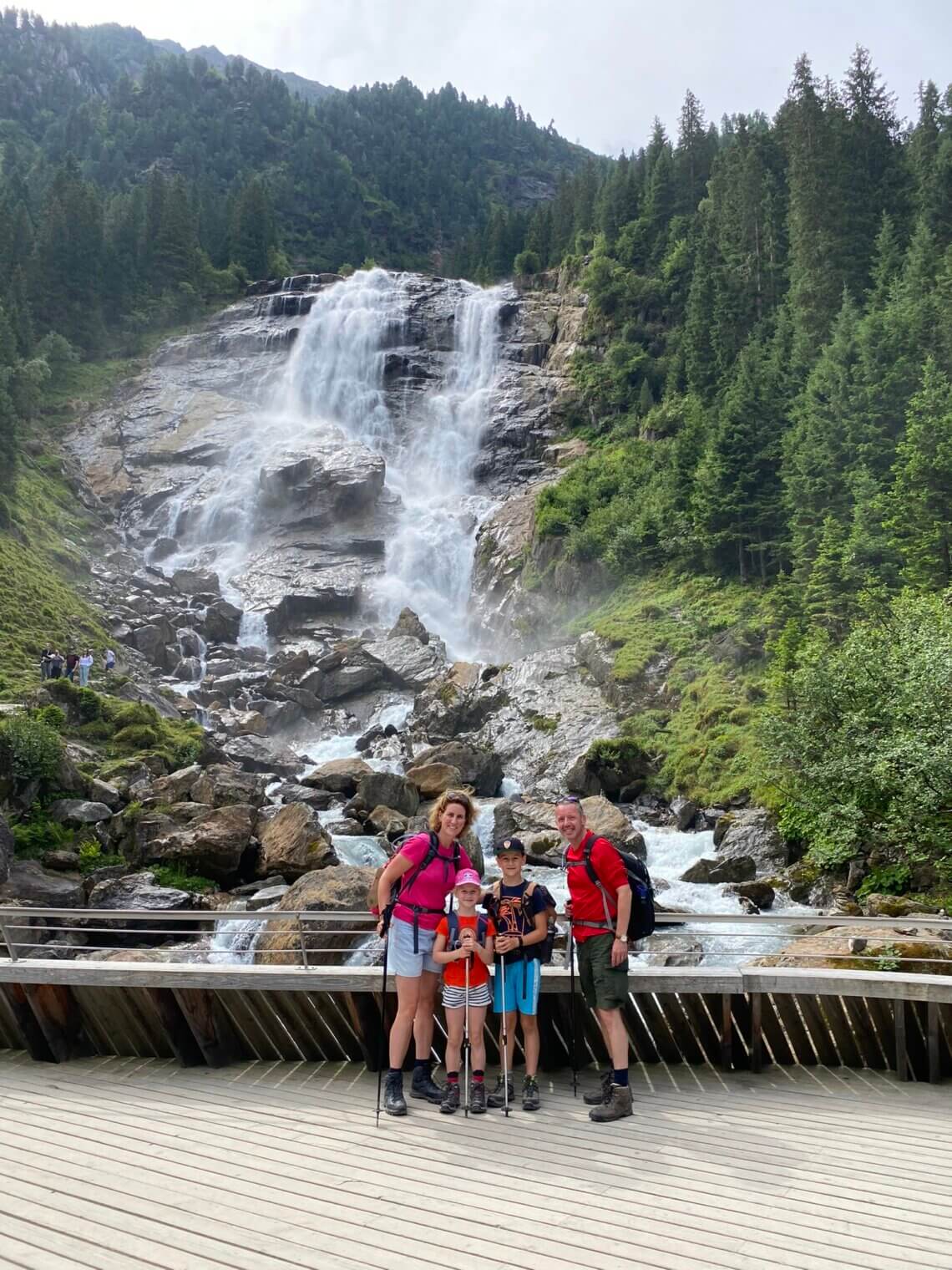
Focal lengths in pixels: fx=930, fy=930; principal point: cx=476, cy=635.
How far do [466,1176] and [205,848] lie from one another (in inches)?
661

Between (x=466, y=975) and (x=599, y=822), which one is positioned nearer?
(x=466, y=975)

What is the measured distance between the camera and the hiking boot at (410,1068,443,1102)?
6.70 metres

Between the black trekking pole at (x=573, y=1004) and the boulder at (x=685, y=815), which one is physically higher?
the black trekking pole at (x=573, y=1004)

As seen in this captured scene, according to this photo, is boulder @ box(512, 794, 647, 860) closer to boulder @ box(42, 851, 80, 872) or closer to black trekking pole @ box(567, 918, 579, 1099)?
boulder @ box(42, 851, 80, 872)

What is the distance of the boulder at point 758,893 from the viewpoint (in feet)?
64.4

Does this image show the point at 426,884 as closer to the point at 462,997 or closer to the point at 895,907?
the point at 462,997

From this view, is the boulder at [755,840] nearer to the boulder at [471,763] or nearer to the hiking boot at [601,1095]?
the boulder at [471,763]

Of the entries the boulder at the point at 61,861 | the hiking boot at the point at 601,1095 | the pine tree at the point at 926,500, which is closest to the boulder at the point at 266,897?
the boulder at the point at 61,861

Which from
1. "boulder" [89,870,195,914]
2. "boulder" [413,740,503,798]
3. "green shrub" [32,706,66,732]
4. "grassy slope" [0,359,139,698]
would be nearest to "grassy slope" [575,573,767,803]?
"boulder" [413,740,503,798]

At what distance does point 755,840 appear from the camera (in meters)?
22.8

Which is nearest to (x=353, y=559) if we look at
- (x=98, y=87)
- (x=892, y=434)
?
(x=892, y=434)

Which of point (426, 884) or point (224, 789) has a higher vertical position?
point (426, 884)

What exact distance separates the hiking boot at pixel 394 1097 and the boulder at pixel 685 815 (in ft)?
66.8

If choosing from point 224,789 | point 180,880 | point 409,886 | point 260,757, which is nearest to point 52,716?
point 224,789
